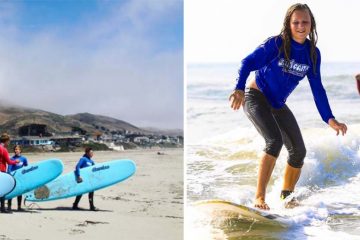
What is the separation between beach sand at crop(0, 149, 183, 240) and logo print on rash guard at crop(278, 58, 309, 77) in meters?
1.05

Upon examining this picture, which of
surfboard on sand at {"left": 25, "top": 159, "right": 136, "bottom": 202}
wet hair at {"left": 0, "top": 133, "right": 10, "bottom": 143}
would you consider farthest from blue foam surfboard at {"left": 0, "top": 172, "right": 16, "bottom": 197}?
wet hair at {"left": 0, "top": 133, "right": 10, "bottom": 143}

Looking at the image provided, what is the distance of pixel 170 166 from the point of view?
14.9 feet

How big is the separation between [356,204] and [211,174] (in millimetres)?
1108

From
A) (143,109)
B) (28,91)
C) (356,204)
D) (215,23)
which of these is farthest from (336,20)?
(28,91)

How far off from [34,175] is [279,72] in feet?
7.05

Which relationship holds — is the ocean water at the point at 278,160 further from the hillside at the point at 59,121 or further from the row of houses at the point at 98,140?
the hillside at the point at 59,121

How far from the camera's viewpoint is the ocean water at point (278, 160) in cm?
413

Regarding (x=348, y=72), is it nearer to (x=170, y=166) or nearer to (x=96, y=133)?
(x=170, y=166)

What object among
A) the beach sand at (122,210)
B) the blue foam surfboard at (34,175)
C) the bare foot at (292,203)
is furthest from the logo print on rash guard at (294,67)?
the blue foam surfboard at (34,175)

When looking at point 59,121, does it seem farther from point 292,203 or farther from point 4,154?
point 292,203

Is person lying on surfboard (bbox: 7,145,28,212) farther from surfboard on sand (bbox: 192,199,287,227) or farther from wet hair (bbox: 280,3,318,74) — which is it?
wet hair (bbox: 280,3,318,74)

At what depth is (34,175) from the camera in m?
4.57

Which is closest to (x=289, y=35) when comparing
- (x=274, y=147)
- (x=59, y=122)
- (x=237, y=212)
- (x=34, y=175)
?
Result: (x=274, y=147)

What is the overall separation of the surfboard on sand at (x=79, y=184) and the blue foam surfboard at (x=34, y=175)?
1.8 inches
